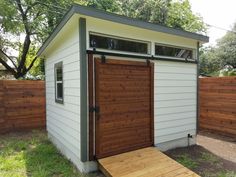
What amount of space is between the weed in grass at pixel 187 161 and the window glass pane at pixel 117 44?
2.54 meters

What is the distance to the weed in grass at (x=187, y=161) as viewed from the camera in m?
4.48

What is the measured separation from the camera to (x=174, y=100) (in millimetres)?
5457

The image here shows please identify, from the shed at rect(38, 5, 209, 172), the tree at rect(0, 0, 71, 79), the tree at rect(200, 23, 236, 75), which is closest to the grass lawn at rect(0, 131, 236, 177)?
the shed at rect(38, 5, 209, 172)

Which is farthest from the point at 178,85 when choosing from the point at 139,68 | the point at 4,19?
the point at 4,19

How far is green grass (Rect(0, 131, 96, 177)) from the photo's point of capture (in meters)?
4.29

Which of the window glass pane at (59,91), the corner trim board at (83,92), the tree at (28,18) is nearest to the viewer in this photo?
the corner trim board at (83,92)

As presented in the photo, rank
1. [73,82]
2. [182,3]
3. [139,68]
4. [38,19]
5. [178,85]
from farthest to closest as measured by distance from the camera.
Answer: [182,3]
[38,19]
[178,85]
[139,68]
[73,82]

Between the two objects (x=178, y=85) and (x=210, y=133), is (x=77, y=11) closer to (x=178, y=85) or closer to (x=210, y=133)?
(x=178, y=85)

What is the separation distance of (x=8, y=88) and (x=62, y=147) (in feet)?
11.9

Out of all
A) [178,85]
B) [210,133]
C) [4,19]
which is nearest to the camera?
[178,85]

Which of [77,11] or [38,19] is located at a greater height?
[38,19]

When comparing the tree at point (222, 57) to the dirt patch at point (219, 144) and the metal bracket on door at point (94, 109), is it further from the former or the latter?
the metal bracket on door at point (94, 109)

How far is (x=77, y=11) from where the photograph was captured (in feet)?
11.8

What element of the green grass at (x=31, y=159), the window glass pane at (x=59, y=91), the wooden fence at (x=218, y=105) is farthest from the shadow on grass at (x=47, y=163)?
the wooden fence at (x=218, y=105)
